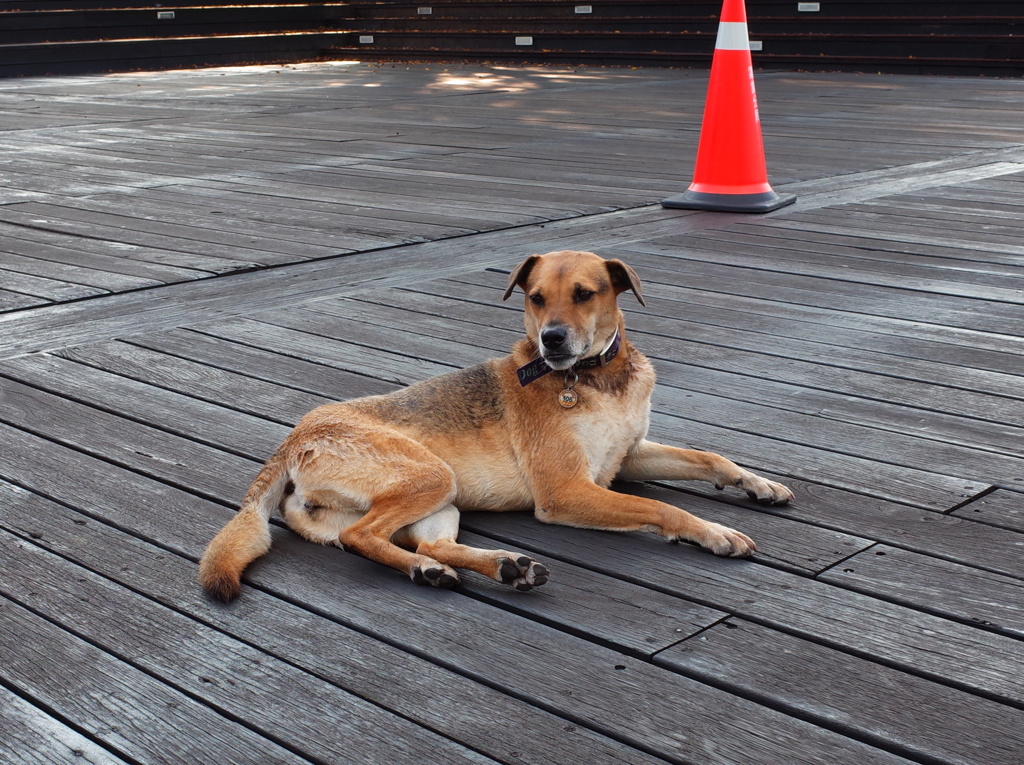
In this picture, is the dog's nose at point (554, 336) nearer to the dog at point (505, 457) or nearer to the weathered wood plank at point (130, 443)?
the dog at point (505, 457)

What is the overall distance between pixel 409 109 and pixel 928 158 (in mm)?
5399

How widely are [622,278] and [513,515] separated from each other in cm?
66

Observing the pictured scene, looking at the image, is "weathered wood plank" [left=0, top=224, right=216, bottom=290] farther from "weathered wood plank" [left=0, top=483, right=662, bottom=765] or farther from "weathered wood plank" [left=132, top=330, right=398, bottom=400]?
"weathered wood plank" [left=0, top=483, right=662, bottom=765]

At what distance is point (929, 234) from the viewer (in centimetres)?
570

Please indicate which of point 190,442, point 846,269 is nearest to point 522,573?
point 190,442

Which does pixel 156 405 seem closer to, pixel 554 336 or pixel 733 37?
pixel 554 336

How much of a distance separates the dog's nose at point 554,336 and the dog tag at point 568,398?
5.6 inches

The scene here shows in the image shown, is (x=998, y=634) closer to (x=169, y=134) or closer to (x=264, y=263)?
(x=264, y=263)

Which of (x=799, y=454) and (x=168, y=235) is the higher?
(x=168, y=235)

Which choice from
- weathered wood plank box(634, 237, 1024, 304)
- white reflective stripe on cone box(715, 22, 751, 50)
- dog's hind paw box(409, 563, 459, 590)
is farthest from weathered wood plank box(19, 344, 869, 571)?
white reflective stripe on cone box(715, 22, 751, 50)

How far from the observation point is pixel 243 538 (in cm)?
258

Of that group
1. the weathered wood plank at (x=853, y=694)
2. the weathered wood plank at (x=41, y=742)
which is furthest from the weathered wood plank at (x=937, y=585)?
the weathered wood plank at (x=41, y=742)

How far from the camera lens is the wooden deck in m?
2.02

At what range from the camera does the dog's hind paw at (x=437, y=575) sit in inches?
97.7
